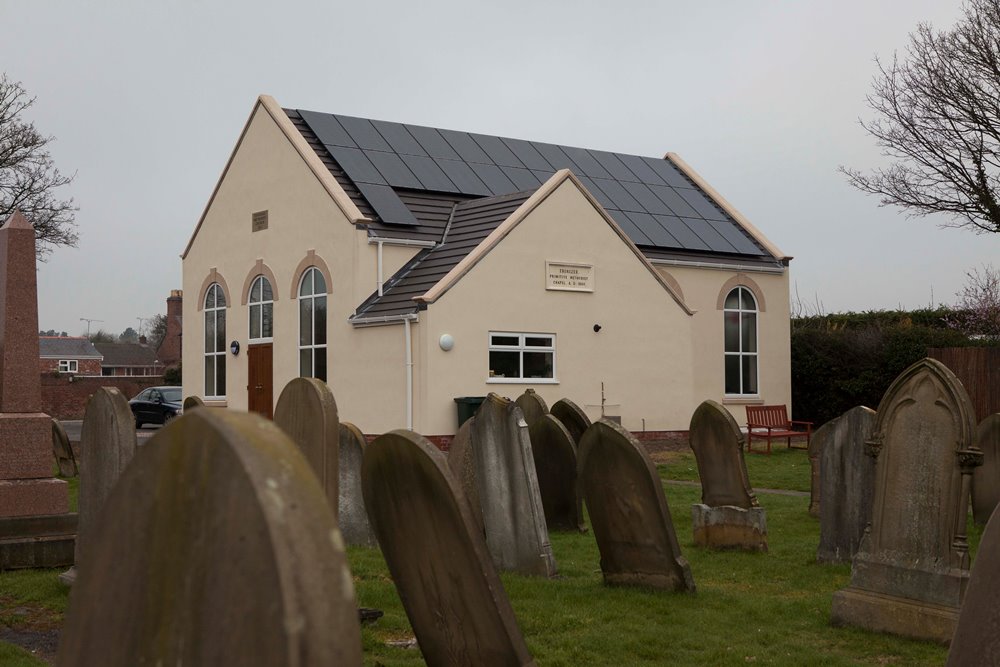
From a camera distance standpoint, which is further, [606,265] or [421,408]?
[606,265]

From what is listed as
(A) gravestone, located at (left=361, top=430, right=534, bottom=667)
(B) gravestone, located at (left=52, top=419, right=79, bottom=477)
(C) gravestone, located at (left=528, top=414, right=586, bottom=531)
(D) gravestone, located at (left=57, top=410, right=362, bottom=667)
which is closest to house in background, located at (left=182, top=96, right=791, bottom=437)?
(B) gravestone, located at (left=52, top=419, right=79, bottom=477)

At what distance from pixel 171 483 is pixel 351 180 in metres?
23.1

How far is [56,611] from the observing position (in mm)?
8711

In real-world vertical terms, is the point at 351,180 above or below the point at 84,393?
above

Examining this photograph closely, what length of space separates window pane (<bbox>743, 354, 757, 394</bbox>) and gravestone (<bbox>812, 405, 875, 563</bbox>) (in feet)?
64.1

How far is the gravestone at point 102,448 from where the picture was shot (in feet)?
28.8

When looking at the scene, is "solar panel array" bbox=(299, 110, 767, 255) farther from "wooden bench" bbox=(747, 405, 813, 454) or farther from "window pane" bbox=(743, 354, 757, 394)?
"wooden bench" bbox=(747, 405, 813, 454)

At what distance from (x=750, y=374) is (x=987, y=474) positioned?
16319mm

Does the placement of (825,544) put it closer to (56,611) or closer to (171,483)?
(56,611)

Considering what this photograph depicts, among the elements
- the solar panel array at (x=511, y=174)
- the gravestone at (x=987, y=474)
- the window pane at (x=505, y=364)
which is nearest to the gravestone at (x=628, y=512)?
the gravestone at (x=987, y=474)

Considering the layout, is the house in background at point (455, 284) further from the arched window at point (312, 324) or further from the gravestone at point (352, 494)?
the gravestone at point (352, 494)

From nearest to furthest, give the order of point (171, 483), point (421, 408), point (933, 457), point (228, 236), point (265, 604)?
point (265, 604) → point (171, 483) → point (933, 457) → point (421, 408) → point (228, 236)

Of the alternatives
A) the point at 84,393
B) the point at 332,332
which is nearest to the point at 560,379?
the point at 332,332

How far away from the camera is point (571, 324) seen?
80.2ft
